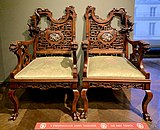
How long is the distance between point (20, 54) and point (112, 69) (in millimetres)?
884

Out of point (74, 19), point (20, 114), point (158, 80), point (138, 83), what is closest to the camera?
point (138, 83)

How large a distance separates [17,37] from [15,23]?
17 cm

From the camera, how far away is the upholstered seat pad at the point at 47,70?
1.93 metres

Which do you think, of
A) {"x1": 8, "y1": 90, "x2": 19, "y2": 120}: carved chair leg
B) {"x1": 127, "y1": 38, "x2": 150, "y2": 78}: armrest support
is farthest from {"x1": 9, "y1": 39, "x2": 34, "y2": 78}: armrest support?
{"x1": 127, "y1": 38, "x2": 150, "y2": 78}: armrest support

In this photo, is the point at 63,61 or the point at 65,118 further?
the point at 63,61

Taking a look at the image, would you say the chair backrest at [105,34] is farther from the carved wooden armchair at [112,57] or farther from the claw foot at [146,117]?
the claw foot at [146,117]

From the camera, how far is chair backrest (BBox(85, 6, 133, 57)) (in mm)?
2406

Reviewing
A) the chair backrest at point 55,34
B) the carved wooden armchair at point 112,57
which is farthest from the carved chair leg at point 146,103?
the chair backrest at point 55,34

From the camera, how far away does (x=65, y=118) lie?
79.4 inches

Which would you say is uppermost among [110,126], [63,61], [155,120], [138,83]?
[63,61]

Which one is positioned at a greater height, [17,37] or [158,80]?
[17,37]

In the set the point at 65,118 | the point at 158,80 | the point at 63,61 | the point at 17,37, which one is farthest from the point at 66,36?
the point at 158,80

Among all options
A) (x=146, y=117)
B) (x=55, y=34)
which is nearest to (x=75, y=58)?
(x=55, y=34)

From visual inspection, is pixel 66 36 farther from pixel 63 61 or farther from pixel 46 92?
pixel 46 92
